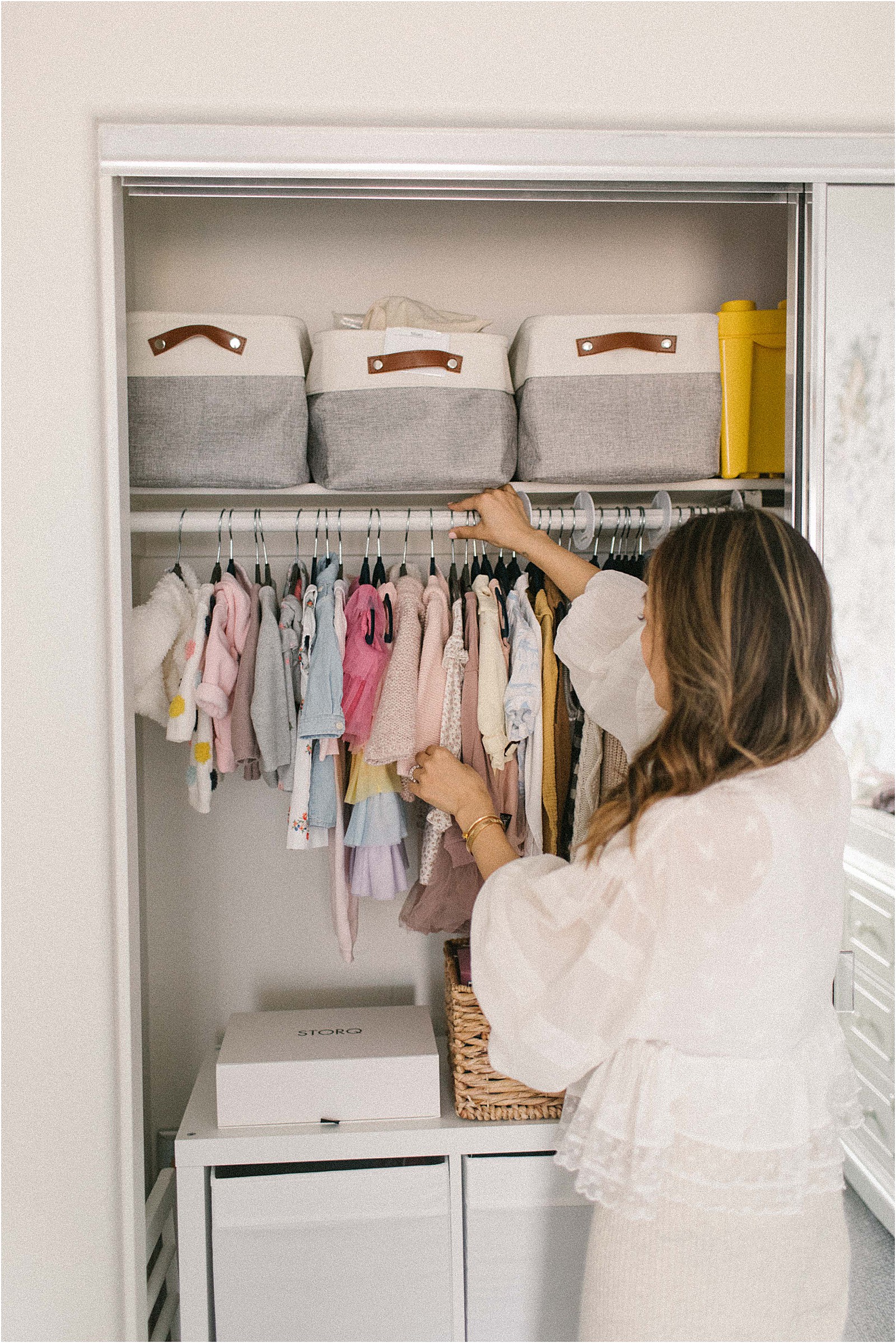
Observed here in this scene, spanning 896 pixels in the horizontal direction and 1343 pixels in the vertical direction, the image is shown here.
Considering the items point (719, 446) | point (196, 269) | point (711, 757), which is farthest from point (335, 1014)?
point (196, 269)

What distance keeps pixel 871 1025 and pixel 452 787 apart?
85 centimetres

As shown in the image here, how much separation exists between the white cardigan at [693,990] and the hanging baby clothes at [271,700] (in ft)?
2.09

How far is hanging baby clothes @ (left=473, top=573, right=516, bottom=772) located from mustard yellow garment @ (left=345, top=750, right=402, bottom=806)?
8.1 inches

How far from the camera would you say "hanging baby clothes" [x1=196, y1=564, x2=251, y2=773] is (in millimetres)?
1706

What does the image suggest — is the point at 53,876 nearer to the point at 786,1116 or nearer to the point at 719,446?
the point at 786,1116

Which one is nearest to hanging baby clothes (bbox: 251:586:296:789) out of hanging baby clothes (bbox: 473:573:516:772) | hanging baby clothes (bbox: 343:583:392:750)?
hanging baby clothes (bbox: 343:583:392:750)

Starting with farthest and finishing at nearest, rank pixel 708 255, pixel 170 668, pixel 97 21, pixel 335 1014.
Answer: pixel 708 255, pixel 335 1014, pixel 170 668, pixel 97 21

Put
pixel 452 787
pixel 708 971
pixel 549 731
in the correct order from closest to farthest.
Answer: pixel 708 971, pixel 452 787, pixel 549 731

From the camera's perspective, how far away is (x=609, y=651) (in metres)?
1.56

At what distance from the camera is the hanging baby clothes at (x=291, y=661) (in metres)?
1.76

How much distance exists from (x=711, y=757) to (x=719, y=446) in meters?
0.94

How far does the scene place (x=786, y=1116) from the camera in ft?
3.79

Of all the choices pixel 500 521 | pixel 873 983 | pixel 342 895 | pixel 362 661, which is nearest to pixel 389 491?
pixel 500 521

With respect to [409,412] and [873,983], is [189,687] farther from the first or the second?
[873,983]
